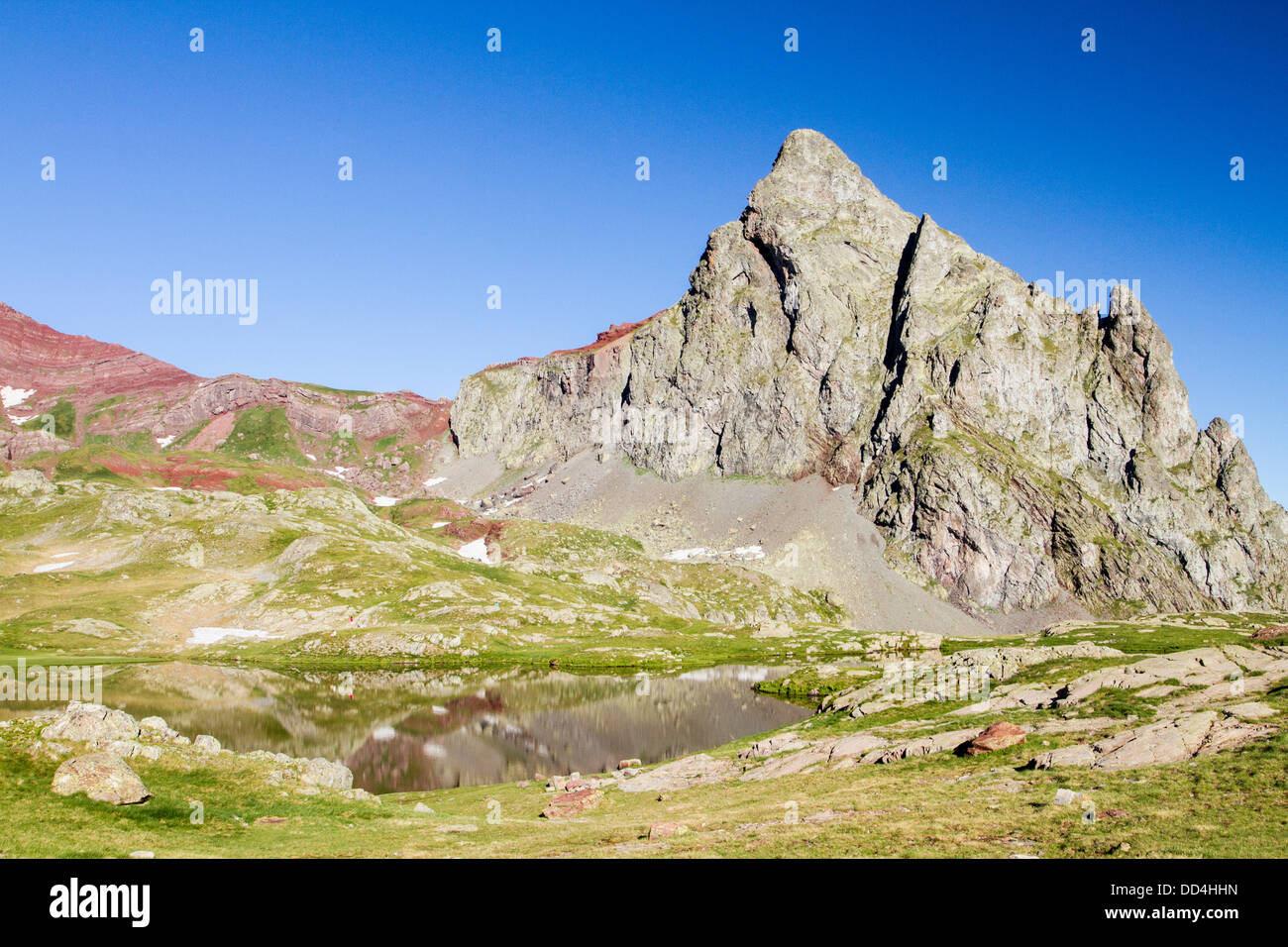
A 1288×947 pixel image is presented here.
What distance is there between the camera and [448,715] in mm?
86688

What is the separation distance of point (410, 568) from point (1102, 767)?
170 metres

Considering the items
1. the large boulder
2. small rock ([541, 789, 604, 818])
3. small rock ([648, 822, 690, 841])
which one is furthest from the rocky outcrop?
small rock ([648, 822, 690, 841])

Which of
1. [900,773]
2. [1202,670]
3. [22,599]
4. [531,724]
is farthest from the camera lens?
[22,599]

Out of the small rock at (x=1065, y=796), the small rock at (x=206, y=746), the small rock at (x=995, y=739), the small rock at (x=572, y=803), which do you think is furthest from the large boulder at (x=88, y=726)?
the small rock at (x=995, y=739)

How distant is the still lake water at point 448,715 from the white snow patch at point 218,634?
78.3ft

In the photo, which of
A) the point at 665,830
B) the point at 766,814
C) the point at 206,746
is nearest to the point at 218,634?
the point at 206,746

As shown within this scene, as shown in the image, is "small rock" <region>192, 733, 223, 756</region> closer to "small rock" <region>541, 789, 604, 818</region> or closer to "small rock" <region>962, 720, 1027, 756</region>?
"small rock" <region>541, 789, 604, 818</region>

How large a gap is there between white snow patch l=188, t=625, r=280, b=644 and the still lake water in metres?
23.9

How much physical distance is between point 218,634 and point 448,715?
76805mm

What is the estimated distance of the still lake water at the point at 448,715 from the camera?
66.2m

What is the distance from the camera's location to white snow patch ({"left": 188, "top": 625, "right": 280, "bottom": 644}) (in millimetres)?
134875
